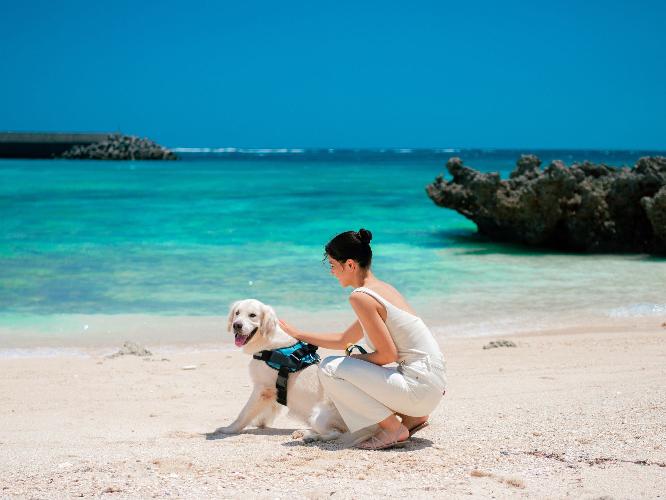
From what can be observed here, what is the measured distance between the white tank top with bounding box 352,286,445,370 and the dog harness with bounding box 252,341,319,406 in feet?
2.24

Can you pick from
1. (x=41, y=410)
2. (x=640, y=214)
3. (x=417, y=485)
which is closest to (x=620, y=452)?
(x=417, y=485)

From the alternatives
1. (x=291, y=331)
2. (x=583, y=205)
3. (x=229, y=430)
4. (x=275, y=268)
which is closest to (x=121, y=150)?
(x=275, y=268)

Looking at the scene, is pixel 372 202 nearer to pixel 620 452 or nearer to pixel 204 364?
pixel 204 364

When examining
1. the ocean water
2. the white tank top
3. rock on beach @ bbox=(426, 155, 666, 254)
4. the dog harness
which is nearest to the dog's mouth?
the dog harness

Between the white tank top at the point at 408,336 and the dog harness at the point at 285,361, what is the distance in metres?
0.68

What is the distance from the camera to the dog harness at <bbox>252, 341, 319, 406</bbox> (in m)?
5.18

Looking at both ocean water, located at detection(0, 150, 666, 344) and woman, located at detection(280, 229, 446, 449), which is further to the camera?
ocean water, located at detection(0, 150, 666, 344)

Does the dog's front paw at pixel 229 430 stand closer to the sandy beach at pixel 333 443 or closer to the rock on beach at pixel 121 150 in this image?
the sandy beach at pixel 333 443

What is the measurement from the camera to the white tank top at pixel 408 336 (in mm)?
4602

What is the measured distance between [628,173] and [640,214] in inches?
35.7

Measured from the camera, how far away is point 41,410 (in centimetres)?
635

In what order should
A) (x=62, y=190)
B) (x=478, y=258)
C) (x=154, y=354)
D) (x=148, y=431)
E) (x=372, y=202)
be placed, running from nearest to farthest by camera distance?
(x=148, y=431)
(x=154, y=354)
(x=478, y=258)
(x=372, y=202)
(x=62, y=190)

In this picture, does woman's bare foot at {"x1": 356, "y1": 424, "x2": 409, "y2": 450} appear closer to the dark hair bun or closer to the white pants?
the white pants

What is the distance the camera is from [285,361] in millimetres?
5184
